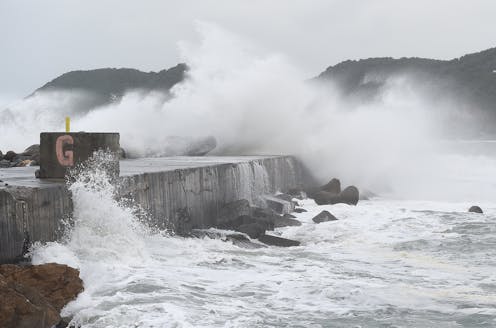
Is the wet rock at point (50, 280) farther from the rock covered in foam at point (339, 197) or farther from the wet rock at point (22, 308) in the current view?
the rock covered in foam at point (339, 197)

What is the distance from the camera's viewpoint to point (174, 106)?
70.3ft

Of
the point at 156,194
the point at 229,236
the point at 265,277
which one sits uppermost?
the point at 156,194

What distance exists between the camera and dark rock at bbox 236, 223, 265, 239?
32.7 feet

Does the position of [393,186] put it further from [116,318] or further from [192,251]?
[116,318]

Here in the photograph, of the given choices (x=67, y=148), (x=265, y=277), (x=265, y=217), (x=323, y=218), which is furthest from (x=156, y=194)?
(x=323, y=218)

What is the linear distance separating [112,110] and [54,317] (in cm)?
1832

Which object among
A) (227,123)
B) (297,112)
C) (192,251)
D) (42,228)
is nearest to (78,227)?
(42,228)

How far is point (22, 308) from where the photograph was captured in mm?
4762

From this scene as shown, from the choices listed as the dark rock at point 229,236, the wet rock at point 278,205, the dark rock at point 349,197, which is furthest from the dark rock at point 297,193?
the dark rock at point 229,236

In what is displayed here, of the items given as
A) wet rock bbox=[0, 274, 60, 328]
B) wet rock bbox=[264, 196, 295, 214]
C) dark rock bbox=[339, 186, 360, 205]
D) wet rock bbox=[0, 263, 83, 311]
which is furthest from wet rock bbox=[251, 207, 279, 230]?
wet rock bbox=[0, 274, 60, 328]

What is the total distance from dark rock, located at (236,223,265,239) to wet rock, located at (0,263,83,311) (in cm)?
451

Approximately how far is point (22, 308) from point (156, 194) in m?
4.52

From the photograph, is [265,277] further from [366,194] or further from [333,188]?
[366,194]

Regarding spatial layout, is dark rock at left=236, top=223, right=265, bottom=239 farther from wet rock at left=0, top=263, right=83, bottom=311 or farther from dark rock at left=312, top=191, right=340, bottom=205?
dark rock at left=312, top=191, right=340, bottom=205
